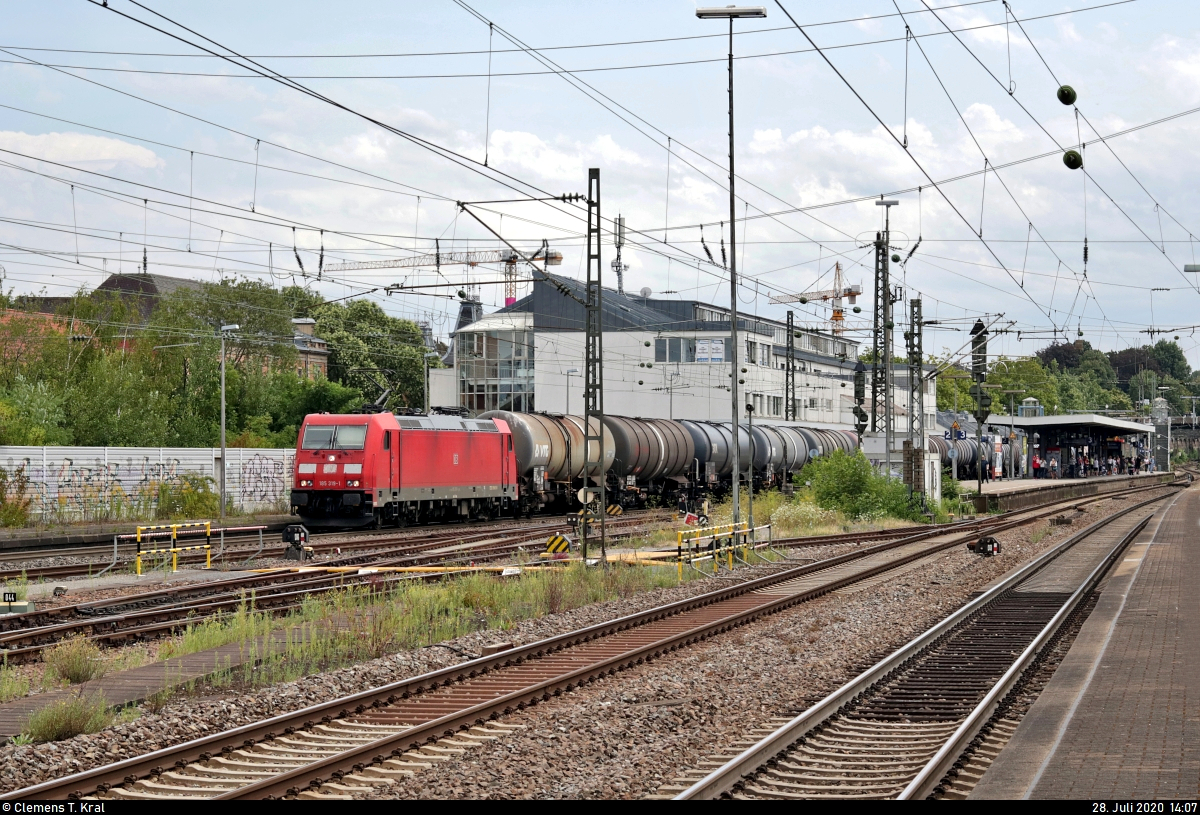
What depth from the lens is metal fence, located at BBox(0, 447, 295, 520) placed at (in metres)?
33.6

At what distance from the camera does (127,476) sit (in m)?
36.6

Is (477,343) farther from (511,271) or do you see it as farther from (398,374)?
(511,271)

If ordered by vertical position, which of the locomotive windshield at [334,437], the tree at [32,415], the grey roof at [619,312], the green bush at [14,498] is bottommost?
the green bush at [14,498]

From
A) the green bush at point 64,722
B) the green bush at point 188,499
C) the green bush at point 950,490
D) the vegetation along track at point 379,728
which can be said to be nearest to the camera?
the vegetation along track at point 379,728

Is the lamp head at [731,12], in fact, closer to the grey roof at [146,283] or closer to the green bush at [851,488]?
the green bush at [851,488]

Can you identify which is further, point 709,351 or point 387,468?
point 709,351

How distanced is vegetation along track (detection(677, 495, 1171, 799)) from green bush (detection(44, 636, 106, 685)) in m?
7.10

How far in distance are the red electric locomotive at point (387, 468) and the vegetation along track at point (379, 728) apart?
53.5 ft

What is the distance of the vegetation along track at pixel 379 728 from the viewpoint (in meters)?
8.34

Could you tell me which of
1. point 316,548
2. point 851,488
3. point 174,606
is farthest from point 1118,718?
point 851,488

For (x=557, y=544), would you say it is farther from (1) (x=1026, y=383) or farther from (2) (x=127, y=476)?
(1) (x=1026, y=383)

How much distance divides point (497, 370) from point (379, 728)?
7334 centimetres

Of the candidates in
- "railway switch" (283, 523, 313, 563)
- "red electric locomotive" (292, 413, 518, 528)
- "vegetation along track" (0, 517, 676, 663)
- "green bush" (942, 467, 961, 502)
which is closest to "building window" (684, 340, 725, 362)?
"green bush" (942, 467, 961, 502)

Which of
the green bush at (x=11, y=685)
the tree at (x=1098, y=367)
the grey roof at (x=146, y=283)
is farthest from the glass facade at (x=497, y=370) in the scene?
the tree at (x=1098, y=367)
